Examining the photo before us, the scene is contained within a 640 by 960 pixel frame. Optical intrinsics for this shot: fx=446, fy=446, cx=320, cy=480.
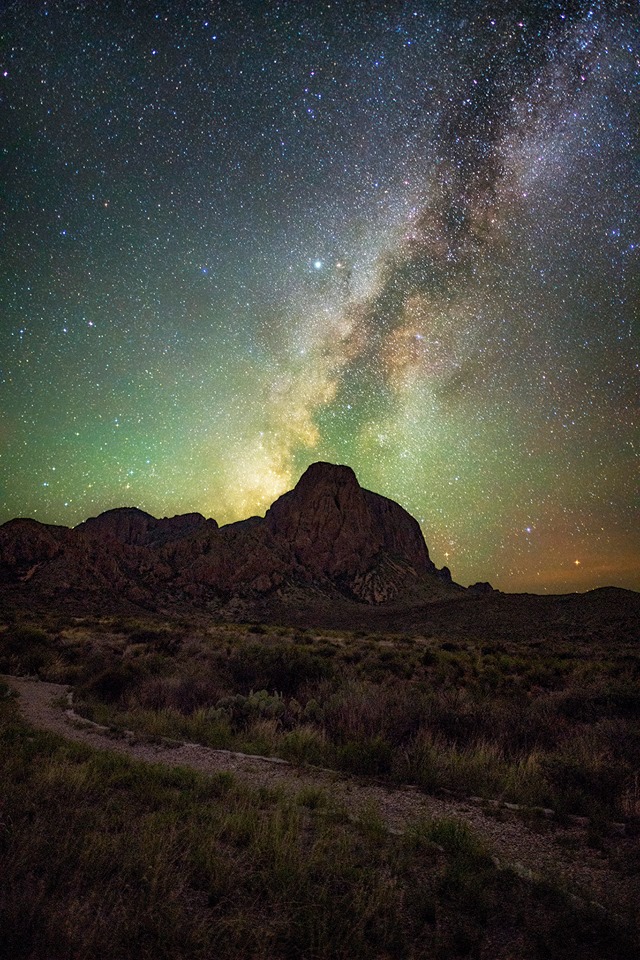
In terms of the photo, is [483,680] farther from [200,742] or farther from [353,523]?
[353,523]

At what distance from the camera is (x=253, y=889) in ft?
11.9

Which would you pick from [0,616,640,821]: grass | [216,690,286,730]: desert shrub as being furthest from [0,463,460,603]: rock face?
[216,690,286,730]: desert shrub

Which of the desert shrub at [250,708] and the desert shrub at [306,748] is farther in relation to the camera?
the desert shrub at [250,708]

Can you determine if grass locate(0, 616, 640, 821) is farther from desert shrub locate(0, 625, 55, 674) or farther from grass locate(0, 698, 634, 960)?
grass locate(0, 698, 634, 960)

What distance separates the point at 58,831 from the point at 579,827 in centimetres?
562

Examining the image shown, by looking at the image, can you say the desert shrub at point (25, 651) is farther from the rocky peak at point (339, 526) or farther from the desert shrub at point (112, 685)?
the rocky peak at point (339, 526)

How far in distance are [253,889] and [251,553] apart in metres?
99.9

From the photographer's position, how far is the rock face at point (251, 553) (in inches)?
3007

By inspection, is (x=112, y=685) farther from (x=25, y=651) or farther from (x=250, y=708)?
(x=25, y=651)

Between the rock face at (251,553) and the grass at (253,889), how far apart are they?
74894 millimetres

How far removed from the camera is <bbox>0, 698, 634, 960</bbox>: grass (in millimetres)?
2953

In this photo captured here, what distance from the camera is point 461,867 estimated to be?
4.03 metres

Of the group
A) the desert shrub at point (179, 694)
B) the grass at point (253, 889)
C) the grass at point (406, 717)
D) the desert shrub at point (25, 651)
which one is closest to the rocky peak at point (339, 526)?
the desert shrub at point (25, 651)

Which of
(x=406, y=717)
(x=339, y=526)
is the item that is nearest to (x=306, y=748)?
(x=406, y=717)
